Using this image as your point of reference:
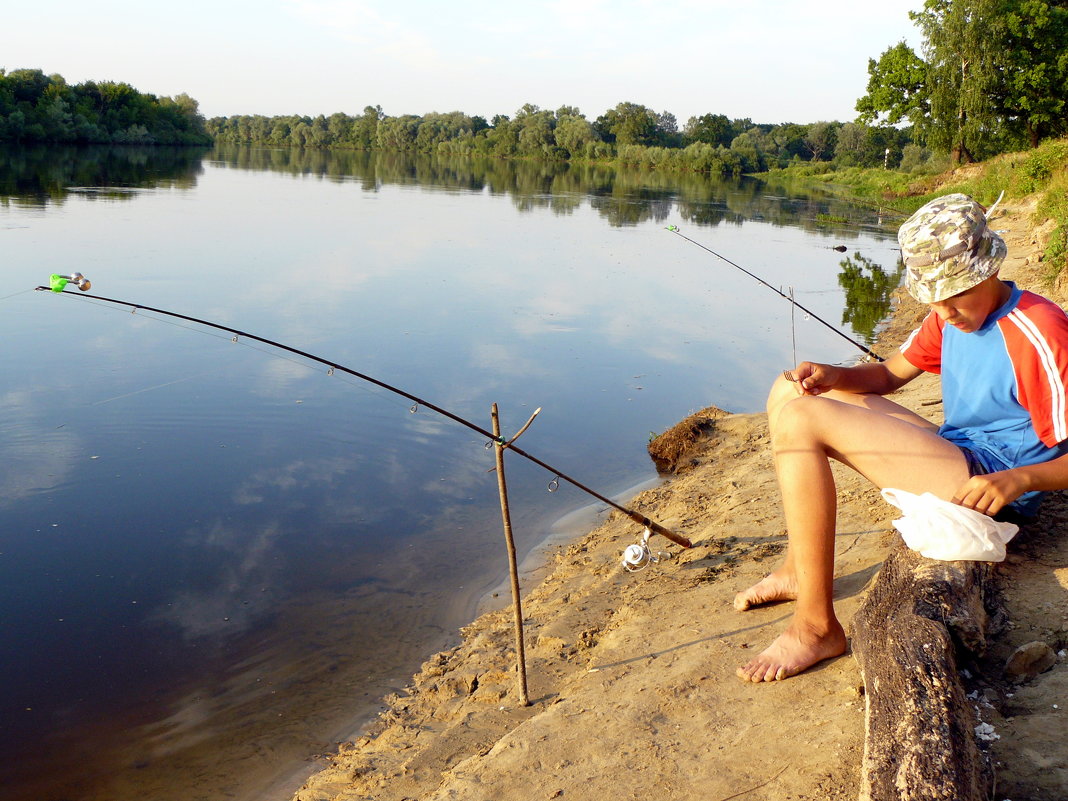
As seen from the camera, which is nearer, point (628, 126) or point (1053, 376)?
point (1053, 376)

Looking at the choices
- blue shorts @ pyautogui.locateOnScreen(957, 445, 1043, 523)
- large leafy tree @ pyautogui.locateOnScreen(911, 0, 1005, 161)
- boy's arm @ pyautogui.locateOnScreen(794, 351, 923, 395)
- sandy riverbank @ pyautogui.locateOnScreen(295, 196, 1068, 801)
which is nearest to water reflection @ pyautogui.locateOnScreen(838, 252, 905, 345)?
sandy riverbank @ pyautogui.locateOnScreen(295, 196, 1068, 801)

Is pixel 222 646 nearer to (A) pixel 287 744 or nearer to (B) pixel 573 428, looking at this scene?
(A) pixel 287 744

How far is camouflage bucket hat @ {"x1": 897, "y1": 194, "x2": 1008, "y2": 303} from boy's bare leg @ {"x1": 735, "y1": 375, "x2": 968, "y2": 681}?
1.31 feet

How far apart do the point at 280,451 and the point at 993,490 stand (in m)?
5.24

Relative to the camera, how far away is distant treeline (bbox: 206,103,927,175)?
63.1 meters

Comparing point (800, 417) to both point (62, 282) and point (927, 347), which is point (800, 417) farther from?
point (62, 282)

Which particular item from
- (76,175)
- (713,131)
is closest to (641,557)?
(76,175)

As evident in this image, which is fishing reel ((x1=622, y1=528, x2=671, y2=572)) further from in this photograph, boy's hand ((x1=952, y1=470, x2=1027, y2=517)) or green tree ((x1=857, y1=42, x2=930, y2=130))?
green tree ((x1=857, y1=42, x2=930, y2=130))

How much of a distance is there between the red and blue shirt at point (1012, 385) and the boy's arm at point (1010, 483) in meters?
0.07

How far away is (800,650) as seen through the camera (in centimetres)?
254

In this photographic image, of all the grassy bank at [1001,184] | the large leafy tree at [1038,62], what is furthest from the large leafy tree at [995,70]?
the grassy bank at [1001,184]

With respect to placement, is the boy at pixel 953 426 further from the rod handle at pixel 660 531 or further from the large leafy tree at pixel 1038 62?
the large leafy tree at pixel 1038 62

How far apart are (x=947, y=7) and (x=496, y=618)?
36.4m

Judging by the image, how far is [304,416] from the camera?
23.1ft
